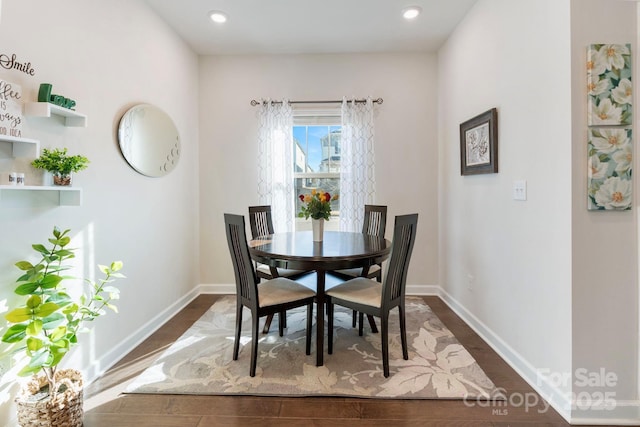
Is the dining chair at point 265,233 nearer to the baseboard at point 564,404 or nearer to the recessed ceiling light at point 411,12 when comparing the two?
the baseboard at point 564,404

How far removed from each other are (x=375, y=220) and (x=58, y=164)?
8.03ft

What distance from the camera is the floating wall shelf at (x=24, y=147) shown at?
148cm

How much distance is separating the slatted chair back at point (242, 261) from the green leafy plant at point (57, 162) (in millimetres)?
843

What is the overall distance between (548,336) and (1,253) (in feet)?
9.49

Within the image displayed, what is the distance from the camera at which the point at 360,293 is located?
2188 mm

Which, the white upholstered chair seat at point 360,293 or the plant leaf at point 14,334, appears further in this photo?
the white upholstered chair seat at point 360,293

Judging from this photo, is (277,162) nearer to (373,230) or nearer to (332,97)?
(332,97)

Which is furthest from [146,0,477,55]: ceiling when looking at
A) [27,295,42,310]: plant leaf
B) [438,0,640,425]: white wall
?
[27,295,42,310]: plant leaf

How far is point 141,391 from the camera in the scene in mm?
1914

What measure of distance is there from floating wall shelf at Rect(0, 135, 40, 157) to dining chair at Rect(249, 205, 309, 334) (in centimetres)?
164

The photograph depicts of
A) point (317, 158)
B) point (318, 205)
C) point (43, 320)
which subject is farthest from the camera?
point (317, 158)

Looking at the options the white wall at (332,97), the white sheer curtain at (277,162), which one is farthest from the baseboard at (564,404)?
the white sheer curtain at (277,162)

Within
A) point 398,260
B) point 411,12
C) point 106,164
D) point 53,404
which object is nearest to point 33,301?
point 53,404

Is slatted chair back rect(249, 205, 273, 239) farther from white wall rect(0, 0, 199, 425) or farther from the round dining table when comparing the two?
white wall rect(0, 0, 199, 425)
